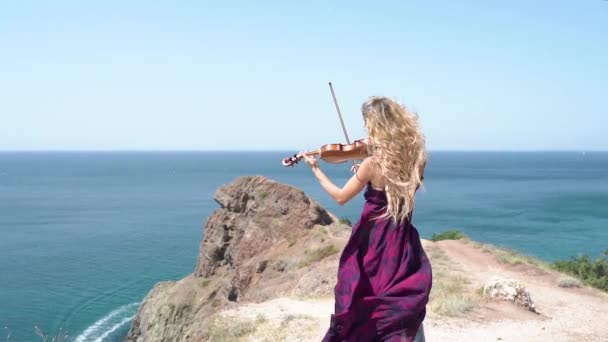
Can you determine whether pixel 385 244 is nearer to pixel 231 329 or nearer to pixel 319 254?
pixel 231 329

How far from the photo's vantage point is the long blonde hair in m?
4.83

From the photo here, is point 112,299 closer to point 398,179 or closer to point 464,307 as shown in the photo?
point 464,307

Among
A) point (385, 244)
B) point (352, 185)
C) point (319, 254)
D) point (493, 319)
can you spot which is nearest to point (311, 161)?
point (352, 185)

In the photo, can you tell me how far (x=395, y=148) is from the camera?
483cm

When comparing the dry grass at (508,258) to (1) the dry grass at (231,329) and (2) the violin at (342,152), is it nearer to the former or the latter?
(1) the dry grass at (231,329)

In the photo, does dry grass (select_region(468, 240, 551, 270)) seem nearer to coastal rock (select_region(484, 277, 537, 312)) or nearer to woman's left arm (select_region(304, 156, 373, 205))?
coastal rock (select_region(484, 277, 537, 312))

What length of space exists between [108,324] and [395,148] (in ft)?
117

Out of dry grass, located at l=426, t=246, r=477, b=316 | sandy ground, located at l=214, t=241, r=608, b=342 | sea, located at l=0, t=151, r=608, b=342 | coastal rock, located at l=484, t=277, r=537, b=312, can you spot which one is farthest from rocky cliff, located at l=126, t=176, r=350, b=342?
coastal rock, located at l=484, t=277, r=537, b=312

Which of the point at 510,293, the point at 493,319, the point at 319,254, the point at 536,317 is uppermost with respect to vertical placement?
the point at 510,293

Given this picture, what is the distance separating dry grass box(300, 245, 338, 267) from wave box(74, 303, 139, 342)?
18.1 meters

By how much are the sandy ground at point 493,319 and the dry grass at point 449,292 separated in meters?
0.20

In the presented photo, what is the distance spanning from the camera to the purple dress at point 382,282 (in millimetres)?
5074

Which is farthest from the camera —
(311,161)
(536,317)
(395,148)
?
(536,317)


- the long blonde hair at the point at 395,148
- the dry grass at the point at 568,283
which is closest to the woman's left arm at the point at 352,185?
the long blonde hair at the point at 395,148
